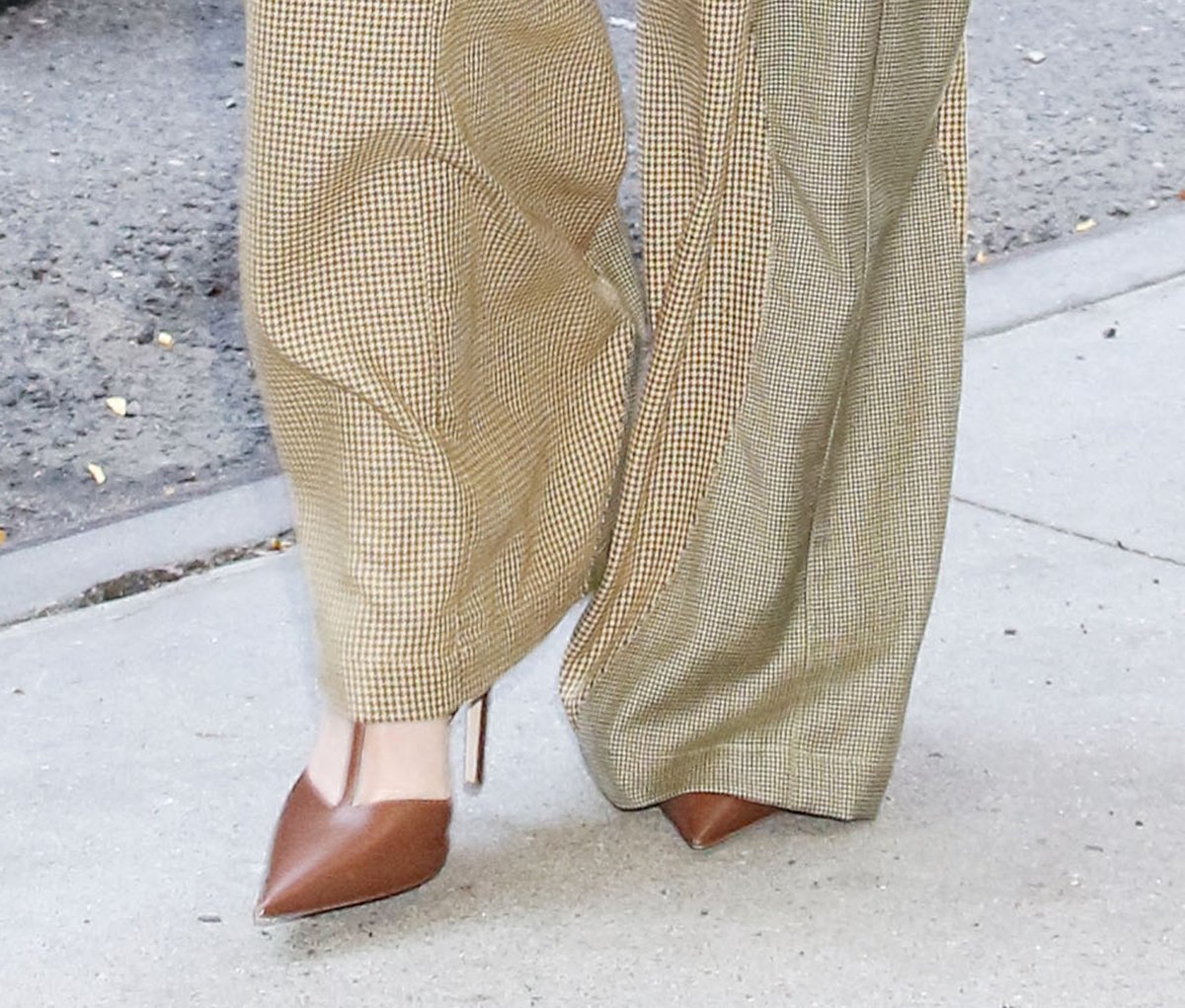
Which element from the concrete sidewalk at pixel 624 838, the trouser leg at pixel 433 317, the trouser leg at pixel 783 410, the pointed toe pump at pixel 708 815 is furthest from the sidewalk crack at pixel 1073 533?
the trouser leg at pixel 433 317

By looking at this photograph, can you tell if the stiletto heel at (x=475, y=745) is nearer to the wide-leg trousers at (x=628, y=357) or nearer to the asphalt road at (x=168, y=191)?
the wide-leg trousers at (x=628, y=357)

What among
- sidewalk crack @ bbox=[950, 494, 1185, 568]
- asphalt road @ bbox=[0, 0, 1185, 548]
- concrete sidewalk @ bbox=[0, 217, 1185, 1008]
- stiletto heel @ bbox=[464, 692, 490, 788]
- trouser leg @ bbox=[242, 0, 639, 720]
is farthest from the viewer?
asphalt road @ bbox=[0, 0, 1185, 548]

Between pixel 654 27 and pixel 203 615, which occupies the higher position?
pixel 654 27

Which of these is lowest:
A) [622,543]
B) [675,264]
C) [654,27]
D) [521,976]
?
[521,976]

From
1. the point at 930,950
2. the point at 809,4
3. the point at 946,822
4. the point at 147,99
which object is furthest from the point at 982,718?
the point at 147,99

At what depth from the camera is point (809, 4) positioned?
1633mm

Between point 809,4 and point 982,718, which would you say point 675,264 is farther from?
point 982,718

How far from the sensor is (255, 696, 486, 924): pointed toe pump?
163cm

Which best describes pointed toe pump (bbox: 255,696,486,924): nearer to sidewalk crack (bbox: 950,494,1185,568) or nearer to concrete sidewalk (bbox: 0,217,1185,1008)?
concrete sidewalk (bbox: 0,217,1185,1008)

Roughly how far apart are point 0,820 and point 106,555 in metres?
0.76

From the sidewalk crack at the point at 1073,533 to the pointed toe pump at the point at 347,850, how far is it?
3.63ft

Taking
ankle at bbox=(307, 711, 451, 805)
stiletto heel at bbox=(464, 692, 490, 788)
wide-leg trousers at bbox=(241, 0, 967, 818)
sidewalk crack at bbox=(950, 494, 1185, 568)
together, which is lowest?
sidewalk crack at bbox=(950, 494, 1185, 568)

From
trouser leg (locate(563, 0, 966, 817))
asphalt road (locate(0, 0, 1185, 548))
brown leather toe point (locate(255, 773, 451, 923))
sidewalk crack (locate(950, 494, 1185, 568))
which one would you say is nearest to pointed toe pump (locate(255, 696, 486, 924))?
brown leather toe point (locate(255, 773, 451, 923))

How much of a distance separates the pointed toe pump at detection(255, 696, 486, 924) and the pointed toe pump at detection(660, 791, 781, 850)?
0.78 feet
